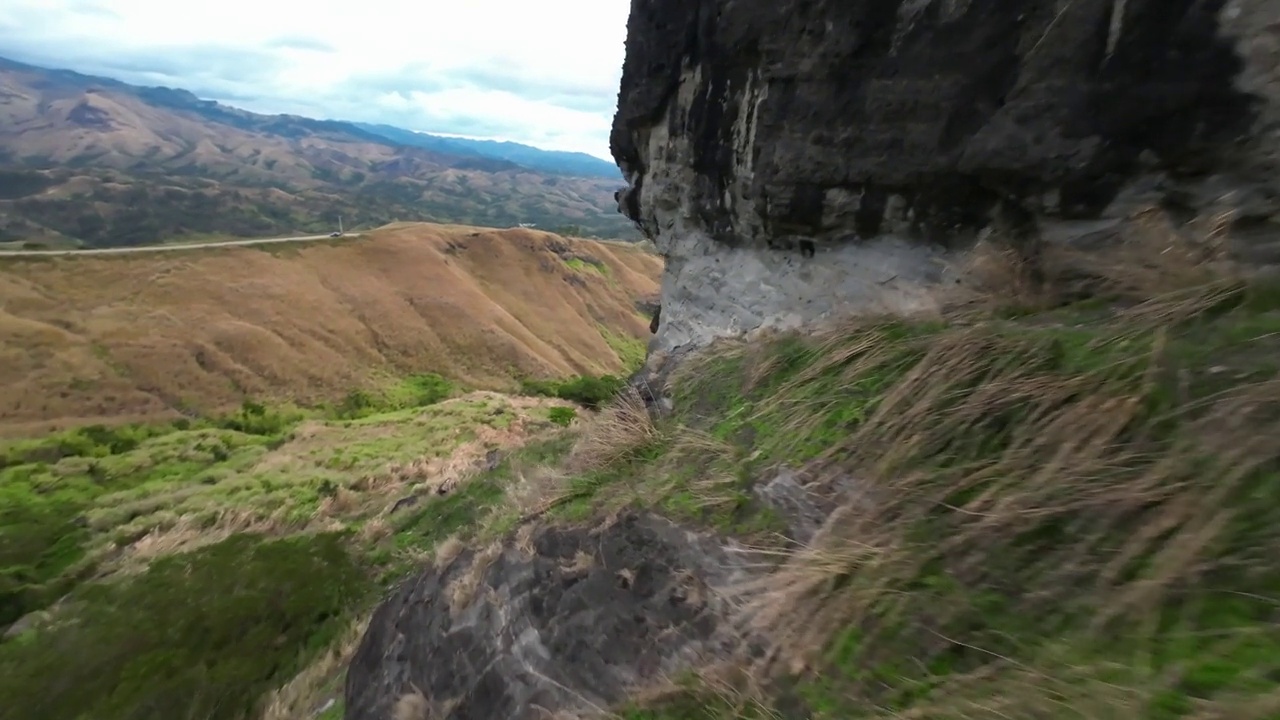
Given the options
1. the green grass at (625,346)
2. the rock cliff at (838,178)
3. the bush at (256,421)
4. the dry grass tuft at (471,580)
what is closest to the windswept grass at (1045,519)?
the rock cliff at (838,178)

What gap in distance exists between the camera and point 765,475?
4.69m

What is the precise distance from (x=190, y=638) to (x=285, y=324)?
142ft

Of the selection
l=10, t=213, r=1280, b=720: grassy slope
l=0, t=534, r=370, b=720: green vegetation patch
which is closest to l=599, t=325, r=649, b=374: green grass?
l=0, t=534, r=370, b=720: green vegetation patch

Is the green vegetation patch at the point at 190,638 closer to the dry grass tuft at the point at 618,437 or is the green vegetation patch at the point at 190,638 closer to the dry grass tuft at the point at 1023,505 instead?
the dry grass tuft at the point at 618,437

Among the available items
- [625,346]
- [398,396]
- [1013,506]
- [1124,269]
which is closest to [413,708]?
[1013,506]

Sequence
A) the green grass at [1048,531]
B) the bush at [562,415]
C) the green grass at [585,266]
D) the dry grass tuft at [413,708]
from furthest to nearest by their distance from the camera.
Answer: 1. the green grass at [585,266]
2. the bush at [562,415]
3. the dry grass tuft at [413,708]
4. the green grass at [1048,531]

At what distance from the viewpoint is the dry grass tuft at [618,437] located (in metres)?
6.74

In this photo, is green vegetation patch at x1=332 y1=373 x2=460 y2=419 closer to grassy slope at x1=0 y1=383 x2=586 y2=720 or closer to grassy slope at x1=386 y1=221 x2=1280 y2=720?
grassy slope at x1=0 y1=383 x2=586 y2=720

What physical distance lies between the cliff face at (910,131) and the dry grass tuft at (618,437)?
6.79 ft

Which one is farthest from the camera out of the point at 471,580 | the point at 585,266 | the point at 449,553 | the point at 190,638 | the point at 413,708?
the point at 585,266

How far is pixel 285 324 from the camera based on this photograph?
4775cm

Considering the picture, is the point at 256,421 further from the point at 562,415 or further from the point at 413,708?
the point at 413,708

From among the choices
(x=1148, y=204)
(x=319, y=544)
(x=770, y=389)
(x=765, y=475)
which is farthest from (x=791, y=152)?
(x=319, y=544)

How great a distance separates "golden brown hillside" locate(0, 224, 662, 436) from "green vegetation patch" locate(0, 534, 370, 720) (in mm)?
28396
